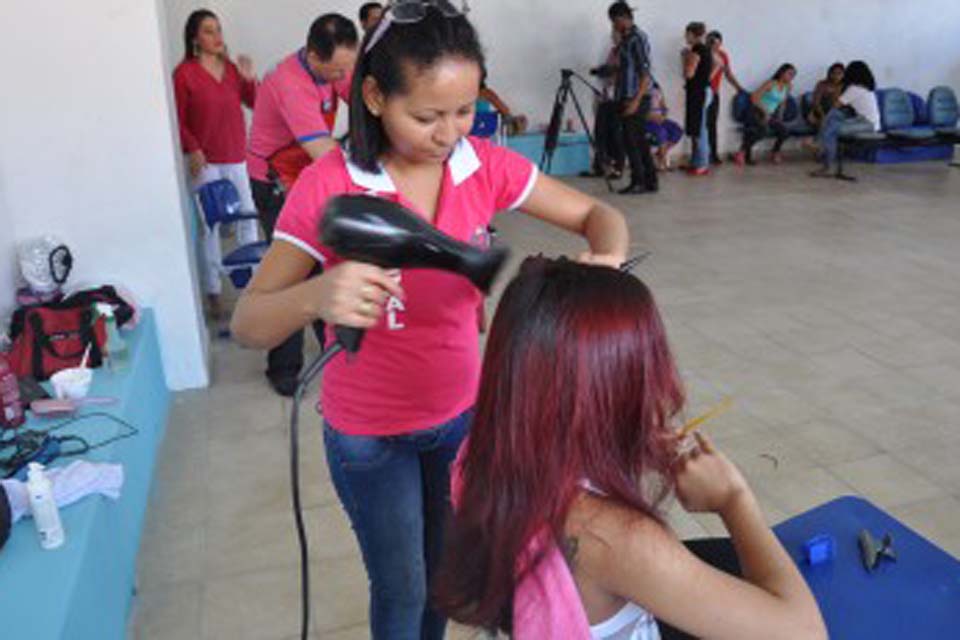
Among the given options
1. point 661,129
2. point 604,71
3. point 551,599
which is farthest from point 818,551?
point 661,129

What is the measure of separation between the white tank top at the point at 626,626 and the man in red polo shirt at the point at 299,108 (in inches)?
80.7

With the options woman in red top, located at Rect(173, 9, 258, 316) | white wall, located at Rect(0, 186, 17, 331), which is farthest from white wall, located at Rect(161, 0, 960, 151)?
white wall, located at Rect(0, 186, 17, 331)

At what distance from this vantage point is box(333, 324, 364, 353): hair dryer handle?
112cm

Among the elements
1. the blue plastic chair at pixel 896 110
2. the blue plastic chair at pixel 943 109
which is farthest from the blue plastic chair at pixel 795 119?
the blue plastic chair at pixel 943 109

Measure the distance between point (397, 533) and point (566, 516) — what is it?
1.59 ft

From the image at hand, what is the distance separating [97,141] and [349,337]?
7.52 feet

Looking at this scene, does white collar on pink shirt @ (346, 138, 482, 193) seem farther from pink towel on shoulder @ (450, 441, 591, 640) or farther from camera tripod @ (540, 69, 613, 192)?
camera tripod @ (540, 69, 613, 192)

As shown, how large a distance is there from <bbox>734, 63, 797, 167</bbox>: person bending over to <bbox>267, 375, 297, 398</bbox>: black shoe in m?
6.36

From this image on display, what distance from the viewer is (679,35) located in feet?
27.1

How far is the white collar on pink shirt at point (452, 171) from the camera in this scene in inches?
48.2

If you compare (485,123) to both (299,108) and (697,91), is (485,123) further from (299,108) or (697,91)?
(299,108)

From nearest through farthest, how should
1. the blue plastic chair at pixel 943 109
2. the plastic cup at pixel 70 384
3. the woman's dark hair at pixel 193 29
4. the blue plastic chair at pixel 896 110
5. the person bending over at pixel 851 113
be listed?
the plastic cup at pixel 70 384 < the woman's dark hair at pixel 193 29 < the person bending over at pixel 851 113 < the blue plastic chair at pixel 896 110 < the blue plastic chair at pixel 943 109

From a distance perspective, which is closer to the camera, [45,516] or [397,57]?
[397,57]

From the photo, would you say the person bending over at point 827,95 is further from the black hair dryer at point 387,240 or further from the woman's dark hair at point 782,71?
the black hair dryer at point 387,240
